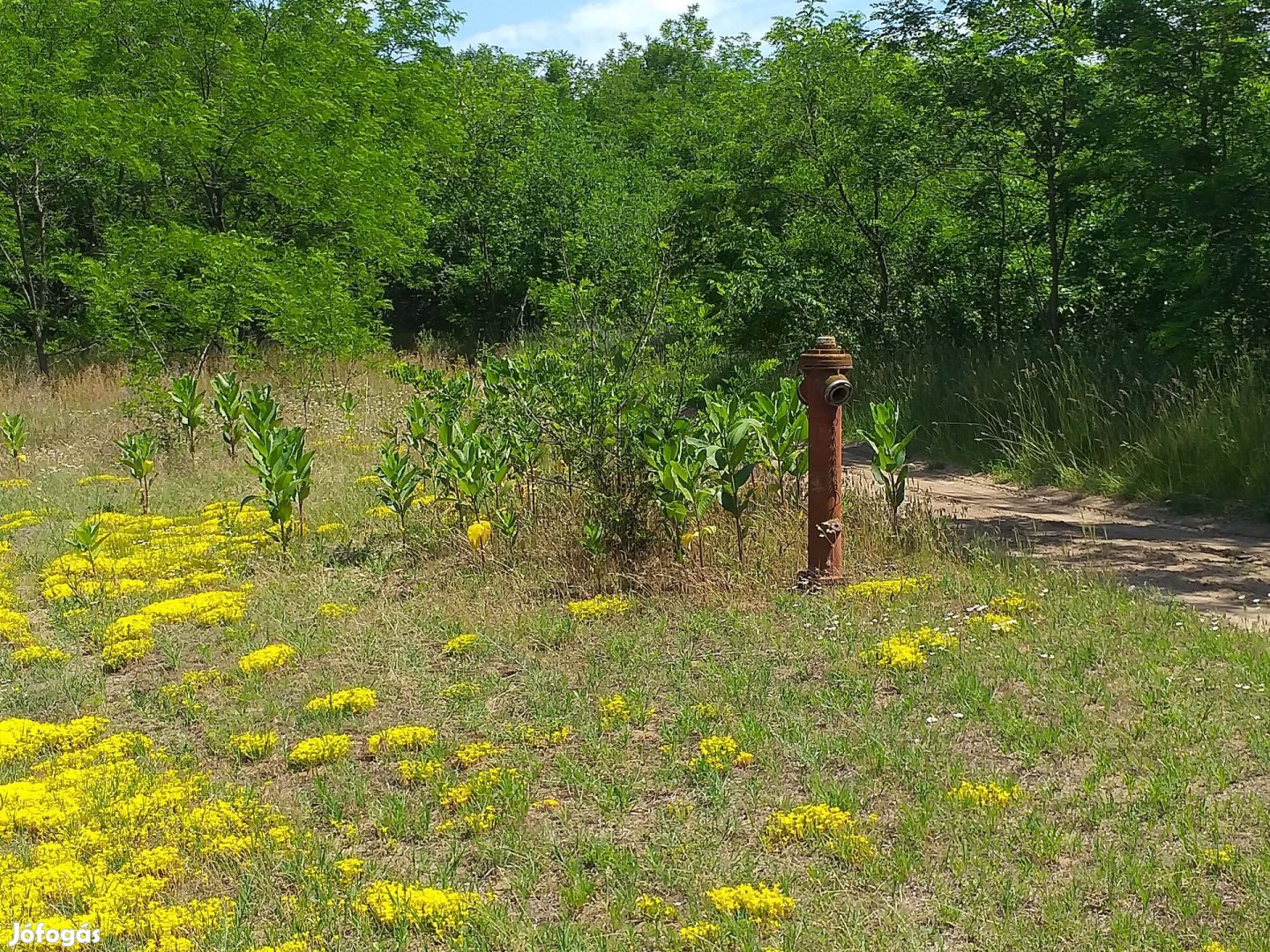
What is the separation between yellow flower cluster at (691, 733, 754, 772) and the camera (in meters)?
4.12

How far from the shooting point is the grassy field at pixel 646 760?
3215 mm

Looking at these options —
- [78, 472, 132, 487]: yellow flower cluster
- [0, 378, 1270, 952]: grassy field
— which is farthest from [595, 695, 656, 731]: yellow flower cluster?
[78, 472, 132, 487]: yellow flower cluster

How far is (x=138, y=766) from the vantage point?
4.41 metres

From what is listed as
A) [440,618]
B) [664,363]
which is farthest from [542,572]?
[664,363]

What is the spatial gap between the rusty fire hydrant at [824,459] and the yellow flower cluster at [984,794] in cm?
241

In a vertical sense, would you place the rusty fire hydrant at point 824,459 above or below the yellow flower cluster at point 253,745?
above

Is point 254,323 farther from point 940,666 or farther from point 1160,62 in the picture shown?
point 940,666

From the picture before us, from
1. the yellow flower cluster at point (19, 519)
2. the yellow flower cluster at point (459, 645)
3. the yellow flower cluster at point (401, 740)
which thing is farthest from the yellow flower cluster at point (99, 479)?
the yellow flower cluster at point (401, 740)

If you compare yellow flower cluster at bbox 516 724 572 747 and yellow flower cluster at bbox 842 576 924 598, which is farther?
yellow flower cluster at bbox 842 576 924 598

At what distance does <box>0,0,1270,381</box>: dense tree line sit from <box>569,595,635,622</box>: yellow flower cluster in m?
1.91

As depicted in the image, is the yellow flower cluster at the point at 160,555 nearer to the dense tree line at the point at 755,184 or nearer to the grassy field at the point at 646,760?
the grassy field at the point at 646,760

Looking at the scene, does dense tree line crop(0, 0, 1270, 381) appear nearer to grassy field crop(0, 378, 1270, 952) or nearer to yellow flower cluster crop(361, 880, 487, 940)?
grassy field crop(0, 378, 1270, 952)

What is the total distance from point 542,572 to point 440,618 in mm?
814

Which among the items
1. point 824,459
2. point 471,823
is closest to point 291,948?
point 471,823
